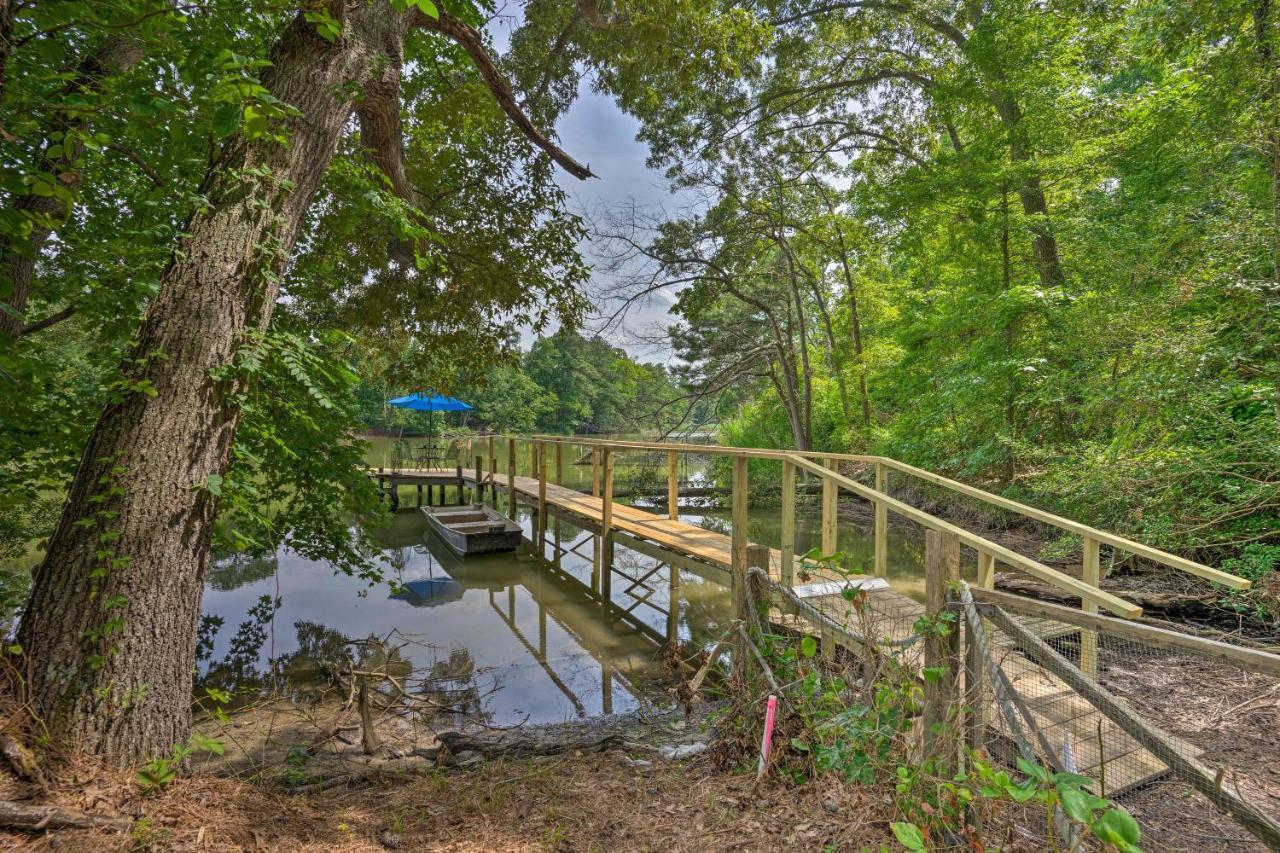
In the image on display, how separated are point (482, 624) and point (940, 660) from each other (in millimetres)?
5746

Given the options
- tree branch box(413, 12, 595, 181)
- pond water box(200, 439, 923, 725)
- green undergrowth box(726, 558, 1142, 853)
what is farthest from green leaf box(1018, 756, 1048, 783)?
tree branch box(413, 12, 595, 181)

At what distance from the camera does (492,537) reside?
9.62 metres

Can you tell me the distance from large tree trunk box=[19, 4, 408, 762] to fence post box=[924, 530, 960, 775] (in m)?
2.94

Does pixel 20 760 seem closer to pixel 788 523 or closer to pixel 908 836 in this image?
pixel 908 836

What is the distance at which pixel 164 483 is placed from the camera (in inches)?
84.2

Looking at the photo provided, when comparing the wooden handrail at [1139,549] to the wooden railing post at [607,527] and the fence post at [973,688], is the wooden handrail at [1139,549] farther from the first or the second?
the wooden railing post at [607,527]

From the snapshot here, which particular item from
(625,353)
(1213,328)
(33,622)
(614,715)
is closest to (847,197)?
(625,353)

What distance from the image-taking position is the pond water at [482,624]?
16.9ft

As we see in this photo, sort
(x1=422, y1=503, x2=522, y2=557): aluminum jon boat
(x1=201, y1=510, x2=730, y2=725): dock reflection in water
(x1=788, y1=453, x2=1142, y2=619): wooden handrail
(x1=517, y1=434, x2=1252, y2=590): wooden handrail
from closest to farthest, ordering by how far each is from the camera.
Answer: (x1=788, y1=453, x2=1142, y2=619): wooden handrail, (x1=517, y1=434, x2=1252, y2=590): wooden handrail, (x1=201, y1=510, x2=730, y2=725): dock reflection in water, (x1=422, y1=503, x2=522, y2=557): aluminum jon boat

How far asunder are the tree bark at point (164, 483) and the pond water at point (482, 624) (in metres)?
2.14

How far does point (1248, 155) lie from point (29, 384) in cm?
1001

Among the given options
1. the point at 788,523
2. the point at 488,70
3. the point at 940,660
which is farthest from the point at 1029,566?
the point at 488,70

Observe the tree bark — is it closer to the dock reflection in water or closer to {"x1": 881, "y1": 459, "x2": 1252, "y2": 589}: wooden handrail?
the dock reflection in water

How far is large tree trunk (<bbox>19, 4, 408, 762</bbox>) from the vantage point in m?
1.97
